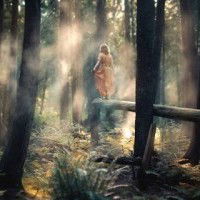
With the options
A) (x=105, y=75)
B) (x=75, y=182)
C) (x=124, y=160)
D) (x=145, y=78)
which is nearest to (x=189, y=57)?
(x=105, y=75)

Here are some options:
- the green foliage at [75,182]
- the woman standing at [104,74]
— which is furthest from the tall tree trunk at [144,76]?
the woman standing at [104,74]

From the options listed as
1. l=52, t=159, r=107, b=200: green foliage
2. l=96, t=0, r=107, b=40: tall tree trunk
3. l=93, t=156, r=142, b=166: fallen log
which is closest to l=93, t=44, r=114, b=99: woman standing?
l=96, t=0, r=107, b=40: tall tree trunk

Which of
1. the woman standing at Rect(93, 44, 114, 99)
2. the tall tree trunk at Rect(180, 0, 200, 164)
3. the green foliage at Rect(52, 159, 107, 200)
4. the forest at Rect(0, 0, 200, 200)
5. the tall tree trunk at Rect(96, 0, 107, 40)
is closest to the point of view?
the green foliage at Rect(52, 159, 107, 200)

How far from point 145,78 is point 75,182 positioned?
15.9 feet

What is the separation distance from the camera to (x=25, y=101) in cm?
991

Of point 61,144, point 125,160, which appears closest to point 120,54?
point 61,144

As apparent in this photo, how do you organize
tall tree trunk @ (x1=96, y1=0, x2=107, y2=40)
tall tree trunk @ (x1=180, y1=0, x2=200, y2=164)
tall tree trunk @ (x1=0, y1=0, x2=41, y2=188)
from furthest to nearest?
1. tall tree trunk @ (x1=96, y1=0, x2=107, y2=40)
2. tall tree trunk @ (x1=180, y1=0, x2=200, y2=164)
3. tall tree trunk @ (x1=0, y1=0, x2=41, y2=188)

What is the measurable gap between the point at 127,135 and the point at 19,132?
34.8 feet

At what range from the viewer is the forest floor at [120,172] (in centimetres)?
873

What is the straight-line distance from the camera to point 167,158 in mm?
12461

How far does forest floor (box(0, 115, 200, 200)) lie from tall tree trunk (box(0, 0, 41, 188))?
69 centimetres

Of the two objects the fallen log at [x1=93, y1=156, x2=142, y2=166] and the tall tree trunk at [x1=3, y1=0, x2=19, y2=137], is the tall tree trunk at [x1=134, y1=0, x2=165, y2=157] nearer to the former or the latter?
the fallen log at [x1=93, y1=156, x2=142, y2=166]

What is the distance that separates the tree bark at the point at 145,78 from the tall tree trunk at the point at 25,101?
328 centimetres

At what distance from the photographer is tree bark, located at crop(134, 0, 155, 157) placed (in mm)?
11258
